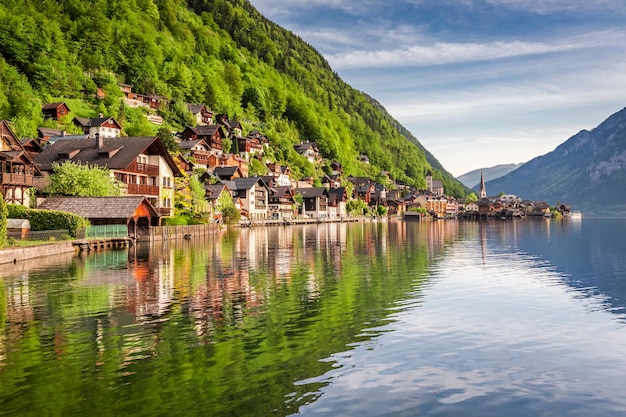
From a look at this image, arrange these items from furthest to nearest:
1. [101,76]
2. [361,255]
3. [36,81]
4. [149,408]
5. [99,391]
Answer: [101,76] < [36,81] < [361,255] < [99,391] < [149,408]

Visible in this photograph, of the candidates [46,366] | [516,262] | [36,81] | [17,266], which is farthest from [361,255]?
[36,81]

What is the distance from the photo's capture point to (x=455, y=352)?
20766 millimetres

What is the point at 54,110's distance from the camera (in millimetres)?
147875

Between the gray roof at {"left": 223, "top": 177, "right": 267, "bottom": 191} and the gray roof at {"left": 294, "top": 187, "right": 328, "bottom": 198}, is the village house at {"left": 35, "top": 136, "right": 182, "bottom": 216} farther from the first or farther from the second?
the gray roof at {"left": 294, "top": 187, "right": 328, "bottom": 198}

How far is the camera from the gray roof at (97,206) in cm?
6812

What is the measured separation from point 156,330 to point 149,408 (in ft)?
28.8

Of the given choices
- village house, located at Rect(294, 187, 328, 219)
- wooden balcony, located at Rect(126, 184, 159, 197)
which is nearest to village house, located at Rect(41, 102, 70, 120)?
wooden balcony, located at Rect(126, 184, 159, 197)

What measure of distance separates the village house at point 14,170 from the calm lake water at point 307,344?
94.3 ft

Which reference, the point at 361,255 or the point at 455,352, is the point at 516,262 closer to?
the point at 361,255

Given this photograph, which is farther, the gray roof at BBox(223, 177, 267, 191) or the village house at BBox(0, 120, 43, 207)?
the gray roof at BBox(223, 177, 267, 191)

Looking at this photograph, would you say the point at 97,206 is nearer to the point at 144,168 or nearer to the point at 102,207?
the point at 102,207

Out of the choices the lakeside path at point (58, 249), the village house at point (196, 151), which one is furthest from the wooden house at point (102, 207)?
the village house at point (196, 151)

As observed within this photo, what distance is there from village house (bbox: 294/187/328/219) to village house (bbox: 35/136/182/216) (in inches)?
4209

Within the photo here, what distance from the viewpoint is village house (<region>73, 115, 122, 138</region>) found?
14400cm
